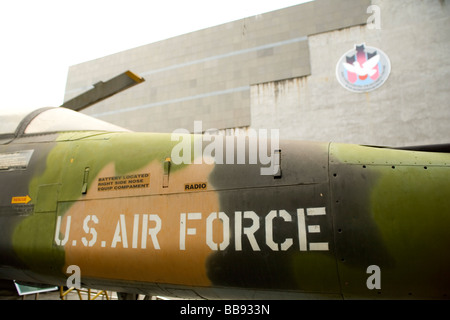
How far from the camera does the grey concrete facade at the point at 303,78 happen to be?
1480cm

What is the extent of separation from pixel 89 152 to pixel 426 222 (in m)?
3.46

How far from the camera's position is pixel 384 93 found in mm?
15156

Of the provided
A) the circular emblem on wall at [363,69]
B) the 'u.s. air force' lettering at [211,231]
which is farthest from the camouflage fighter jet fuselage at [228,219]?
the circular emblem on wall at [363,69]

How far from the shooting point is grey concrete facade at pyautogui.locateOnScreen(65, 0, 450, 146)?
14797 mm

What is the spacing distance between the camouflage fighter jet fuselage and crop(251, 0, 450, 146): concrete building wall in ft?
43.9

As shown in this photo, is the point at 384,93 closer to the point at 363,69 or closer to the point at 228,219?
the point at 363,69

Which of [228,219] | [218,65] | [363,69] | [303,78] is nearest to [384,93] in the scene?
[363,69]

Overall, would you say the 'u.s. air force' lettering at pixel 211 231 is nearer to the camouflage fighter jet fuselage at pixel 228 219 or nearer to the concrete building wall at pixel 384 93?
the camouflage fighter jet fuselage at pixel 228 219

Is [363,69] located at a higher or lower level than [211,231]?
higher

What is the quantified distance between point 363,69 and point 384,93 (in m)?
1.55

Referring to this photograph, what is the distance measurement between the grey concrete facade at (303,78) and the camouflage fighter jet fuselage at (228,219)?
13411 millimetres

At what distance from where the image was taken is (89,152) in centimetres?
393
